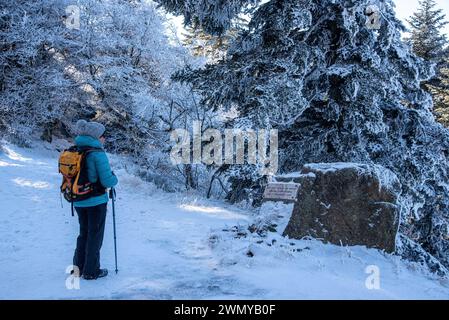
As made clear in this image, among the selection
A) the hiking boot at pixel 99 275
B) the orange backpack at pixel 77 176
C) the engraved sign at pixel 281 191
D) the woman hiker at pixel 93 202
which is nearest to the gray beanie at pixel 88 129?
the woman hiker at pixel 93 202

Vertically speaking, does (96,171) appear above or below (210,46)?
below

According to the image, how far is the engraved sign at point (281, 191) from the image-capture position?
6402mm

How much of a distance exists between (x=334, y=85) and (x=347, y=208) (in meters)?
3.56

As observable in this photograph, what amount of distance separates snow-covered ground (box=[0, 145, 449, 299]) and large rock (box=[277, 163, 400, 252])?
21 centimetres

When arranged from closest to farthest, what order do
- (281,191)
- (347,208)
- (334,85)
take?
(347,208)
(281,191)
(334,85)

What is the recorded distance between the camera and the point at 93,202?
4.41m

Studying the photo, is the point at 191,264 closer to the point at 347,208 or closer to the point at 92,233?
the point at 92,233

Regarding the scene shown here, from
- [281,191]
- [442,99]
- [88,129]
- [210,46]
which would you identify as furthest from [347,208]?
[442,99]

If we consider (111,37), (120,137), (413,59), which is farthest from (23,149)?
(413,59)

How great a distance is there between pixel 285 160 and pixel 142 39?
14992mm

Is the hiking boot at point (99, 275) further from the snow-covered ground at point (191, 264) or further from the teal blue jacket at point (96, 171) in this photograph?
the teal blue jacket at point (96, 171)

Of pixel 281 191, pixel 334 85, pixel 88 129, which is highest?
pixel 334 85

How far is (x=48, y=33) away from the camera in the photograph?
19219 mm

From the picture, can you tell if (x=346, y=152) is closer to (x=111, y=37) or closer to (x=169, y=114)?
(x=169, y=114)
